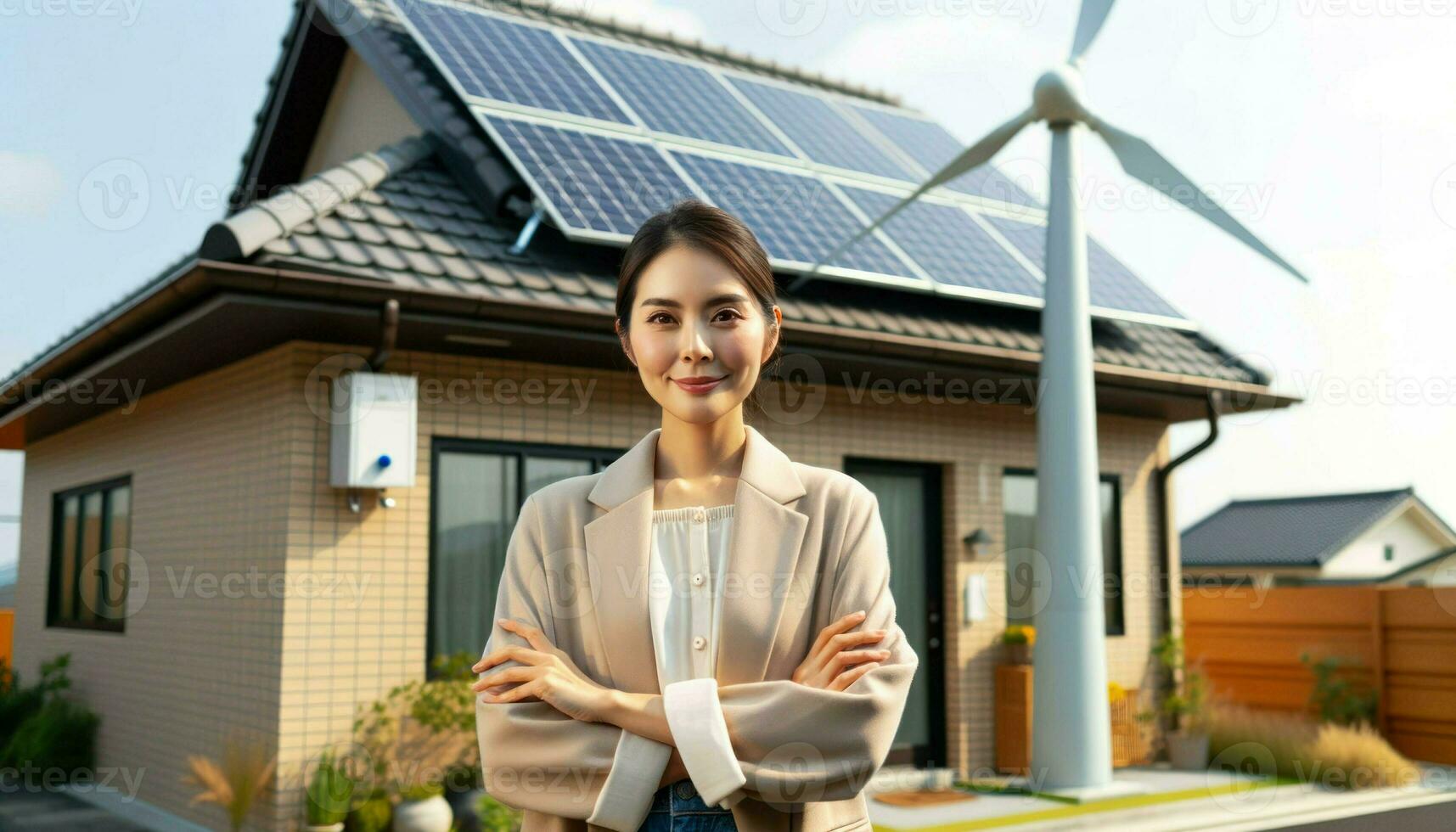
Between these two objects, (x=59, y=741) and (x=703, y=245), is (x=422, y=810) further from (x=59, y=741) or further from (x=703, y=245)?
(x=703, y=245)

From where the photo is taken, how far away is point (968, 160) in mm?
8258

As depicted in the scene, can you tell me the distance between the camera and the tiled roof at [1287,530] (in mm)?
28375

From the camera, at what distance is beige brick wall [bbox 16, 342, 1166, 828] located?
22.5 feet

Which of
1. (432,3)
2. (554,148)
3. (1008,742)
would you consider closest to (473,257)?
(554,148)

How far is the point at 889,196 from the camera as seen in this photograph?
9.79m

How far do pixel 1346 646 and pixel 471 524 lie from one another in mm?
8473

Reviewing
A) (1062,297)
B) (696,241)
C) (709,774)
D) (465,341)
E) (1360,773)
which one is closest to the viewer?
(709,774)

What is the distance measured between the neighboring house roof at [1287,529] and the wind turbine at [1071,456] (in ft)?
→ 74.1

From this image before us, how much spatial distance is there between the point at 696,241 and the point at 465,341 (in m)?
5.35

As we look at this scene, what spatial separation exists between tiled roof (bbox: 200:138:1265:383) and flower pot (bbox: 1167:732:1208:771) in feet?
9.95

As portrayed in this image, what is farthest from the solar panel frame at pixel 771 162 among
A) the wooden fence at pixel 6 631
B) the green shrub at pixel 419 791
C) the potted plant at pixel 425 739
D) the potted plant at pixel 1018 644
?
the wooden fence at pixel 6 631

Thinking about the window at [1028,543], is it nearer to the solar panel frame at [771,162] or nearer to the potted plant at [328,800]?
the solar panel frame at [771,162]

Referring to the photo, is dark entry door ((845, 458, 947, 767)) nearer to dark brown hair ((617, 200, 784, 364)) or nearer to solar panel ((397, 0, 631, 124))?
solar panel ((397, 0, 631, 124))

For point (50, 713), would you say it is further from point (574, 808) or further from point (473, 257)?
point (574, 808)
